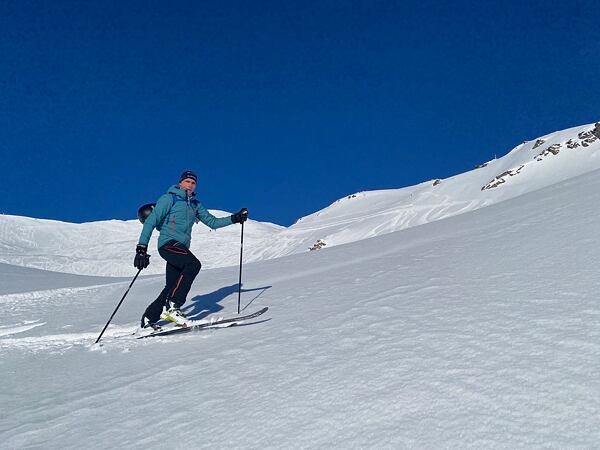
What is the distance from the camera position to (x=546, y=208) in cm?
803

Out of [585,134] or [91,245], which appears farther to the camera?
[585,134]

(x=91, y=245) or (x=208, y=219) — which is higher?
(x=91, y=245)

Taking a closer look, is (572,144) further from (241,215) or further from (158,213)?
(158,213)

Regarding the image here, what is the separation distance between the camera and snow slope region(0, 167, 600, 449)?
2.19 metres

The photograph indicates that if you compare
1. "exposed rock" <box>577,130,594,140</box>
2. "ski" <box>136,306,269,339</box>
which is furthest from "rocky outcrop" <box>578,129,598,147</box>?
"ski" <box>136,306,269,339</box>

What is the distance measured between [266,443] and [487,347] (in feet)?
4.66

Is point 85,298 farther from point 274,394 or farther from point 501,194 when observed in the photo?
point 501,194

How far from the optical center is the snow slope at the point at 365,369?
2.19 meters

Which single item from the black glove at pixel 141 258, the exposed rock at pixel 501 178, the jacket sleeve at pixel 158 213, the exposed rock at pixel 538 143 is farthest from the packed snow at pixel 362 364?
the exposed rock at pixel 538 143

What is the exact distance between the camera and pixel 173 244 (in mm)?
5668

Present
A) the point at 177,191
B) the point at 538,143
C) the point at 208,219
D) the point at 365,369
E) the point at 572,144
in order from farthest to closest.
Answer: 1. the point at 538,143
2. the point at 572,144
3. the point at 208,219
4. the point at 177,191
5. the point at 365,369

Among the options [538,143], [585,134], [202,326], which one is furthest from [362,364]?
[538,143]

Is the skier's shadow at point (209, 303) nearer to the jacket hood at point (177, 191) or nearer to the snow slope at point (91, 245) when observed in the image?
the jacket hood at point (177, 191)

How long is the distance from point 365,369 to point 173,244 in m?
3.38
